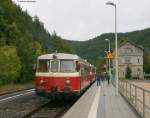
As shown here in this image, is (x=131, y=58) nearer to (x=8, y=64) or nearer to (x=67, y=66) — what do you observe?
(x=8, y=64)

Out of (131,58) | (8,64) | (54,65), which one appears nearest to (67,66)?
(54,65)

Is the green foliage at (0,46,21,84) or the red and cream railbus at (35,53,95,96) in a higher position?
the green foliage at (0,46,21,84)

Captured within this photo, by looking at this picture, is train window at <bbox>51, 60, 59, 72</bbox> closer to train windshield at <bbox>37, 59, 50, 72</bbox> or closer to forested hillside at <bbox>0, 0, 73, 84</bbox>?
train windshield at <bbox>37, 59, 50, 72</bbox>

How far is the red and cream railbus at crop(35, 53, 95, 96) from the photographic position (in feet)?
88.2

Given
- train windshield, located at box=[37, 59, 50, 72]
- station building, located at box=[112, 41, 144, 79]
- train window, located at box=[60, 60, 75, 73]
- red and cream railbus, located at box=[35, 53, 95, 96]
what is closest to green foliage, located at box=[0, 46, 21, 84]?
train windshield, located at box=[37, 59, 50, 72]

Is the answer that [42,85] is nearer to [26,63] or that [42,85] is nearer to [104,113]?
[104,113]

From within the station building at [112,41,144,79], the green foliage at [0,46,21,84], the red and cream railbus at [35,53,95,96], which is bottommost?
the red and cream railbus at [35,53,95,96]

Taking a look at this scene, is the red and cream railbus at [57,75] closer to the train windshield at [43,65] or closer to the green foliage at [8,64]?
the train windshield at [43,65]

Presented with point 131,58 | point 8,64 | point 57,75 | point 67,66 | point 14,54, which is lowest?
point 57,75

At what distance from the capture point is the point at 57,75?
27.0 metres

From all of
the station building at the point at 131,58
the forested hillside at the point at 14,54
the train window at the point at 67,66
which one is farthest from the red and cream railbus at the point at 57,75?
the station building at the point at 131,58

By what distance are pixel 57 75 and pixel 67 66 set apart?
93cm

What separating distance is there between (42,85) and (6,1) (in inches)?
3520

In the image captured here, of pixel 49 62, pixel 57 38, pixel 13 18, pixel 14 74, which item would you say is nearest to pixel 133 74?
pixel 57 38
